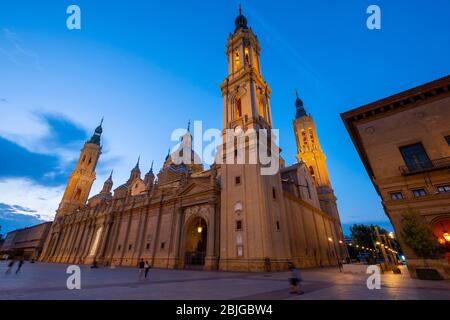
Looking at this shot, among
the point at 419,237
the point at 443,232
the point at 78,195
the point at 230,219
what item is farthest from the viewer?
the point at 78,195

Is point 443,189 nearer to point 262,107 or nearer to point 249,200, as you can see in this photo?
point 249,200

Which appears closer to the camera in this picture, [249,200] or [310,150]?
[249,200]

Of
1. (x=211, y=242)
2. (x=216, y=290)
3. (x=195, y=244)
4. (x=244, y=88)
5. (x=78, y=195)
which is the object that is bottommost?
(x=216, y=290)

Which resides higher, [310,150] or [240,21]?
[240,21]

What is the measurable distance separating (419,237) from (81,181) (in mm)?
82725

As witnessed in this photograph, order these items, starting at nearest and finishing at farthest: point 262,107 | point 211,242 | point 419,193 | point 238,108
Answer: point 419,193, point 211,242, point 262,107, point 238,108

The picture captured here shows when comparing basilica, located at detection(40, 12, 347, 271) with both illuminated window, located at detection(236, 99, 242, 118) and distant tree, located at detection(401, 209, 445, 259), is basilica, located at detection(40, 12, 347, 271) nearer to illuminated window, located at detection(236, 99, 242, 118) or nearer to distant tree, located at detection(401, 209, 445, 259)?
illuminated window, located at detection(236, 99, 242, 118)

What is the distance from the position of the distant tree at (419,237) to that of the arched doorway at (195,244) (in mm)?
20879

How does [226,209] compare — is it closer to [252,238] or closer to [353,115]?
[252,238]

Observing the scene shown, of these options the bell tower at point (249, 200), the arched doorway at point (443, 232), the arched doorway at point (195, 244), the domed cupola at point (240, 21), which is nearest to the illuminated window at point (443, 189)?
the arched doorway at point (443, 232)

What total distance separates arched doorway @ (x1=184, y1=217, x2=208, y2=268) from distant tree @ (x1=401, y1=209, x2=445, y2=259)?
20879 millimetres

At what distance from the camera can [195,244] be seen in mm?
34188

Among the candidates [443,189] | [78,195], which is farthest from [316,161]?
[78,195]
